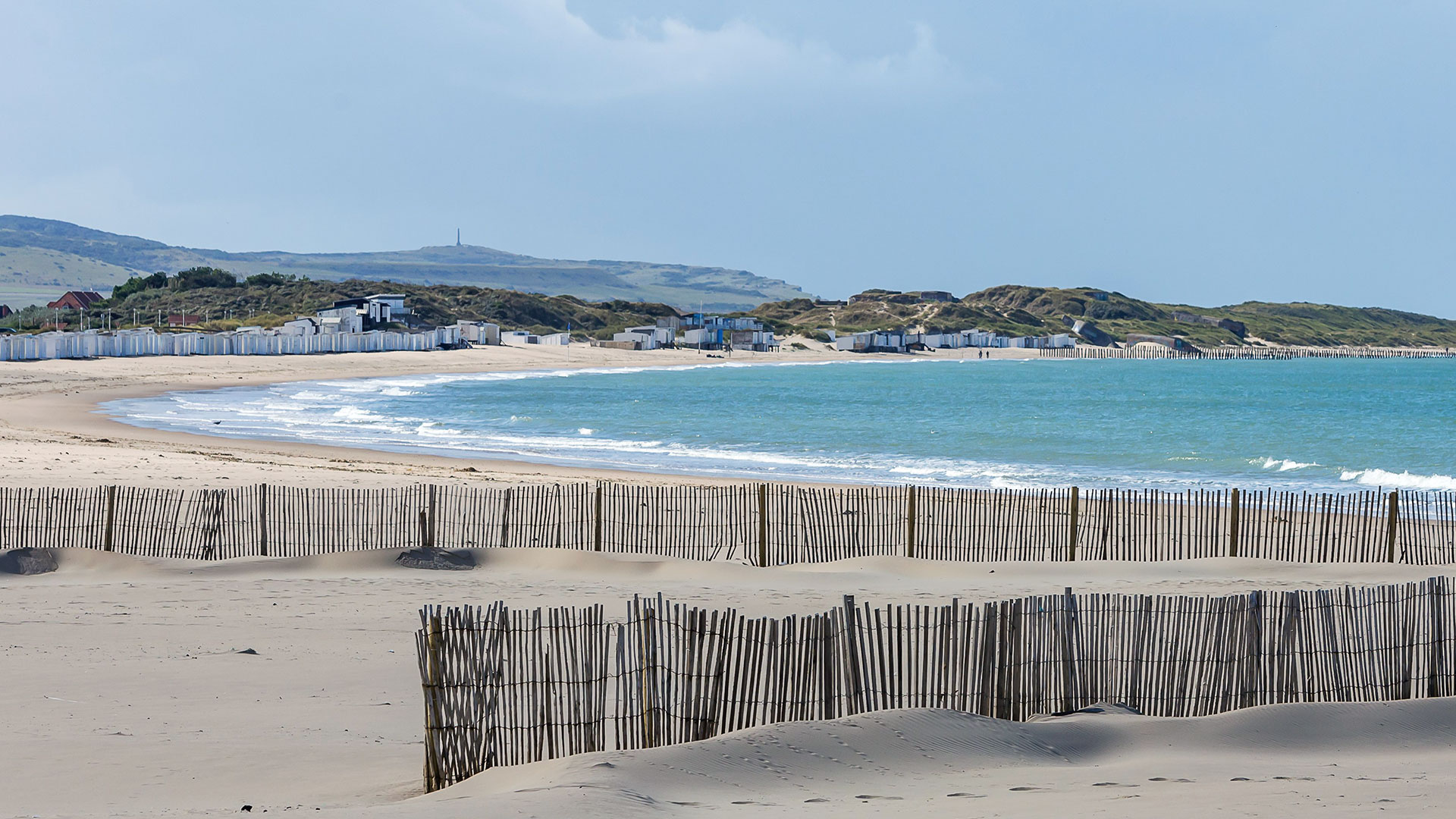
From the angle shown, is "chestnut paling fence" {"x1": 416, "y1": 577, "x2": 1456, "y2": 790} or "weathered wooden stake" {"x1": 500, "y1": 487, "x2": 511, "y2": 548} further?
"weathered wooden stake" {"x1": 500, "y1": 487, "x2": 511, "y2": 548}

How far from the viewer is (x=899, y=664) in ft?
24.7

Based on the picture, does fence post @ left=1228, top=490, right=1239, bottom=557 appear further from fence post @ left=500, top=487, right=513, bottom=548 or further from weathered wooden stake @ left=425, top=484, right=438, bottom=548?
weathered wooden stake @ left=425, top=484, right=438, bottom=548

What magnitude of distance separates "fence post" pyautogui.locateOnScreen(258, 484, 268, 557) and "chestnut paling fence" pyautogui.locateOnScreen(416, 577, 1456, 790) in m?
6.98

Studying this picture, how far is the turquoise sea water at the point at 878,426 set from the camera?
94.9ft

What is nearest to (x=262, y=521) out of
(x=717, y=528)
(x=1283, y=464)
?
(x=717, y=528)

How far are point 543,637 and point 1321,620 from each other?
4984 mm

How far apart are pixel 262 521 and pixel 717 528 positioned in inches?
205

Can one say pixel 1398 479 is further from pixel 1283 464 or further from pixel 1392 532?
pixel 1392 532

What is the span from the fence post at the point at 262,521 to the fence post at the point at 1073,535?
A: 354 inches

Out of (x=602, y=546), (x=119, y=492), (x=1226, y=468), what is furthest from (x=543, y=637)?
(x=1226, y=468)

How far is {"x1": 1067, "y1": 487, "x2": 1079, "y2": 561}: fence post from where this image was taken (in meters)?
14.5

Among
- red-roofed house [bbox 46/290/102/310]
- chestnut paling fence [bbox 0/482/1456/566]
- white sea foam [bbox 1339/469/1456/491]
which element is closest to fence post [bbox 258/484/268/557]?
chestnut paling fence [bbox 0/482/1456/566]

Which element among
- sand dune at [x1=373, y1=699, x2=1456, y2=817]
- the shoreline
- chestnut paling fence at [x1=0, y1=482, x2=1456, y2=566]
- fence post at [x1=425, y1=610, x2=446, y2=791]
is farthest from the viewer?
the shoreline

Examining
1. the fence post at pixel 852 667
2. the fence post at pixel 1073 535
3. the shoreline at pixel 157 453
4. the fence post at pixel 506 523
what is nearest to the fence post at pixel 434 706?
the fence post at pixel 852 667
